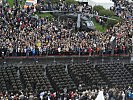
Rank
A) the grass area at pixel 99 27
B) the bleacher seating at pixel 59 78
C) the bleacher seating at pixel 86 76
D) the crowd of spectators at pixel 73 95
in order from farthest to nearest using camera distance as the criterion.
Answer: the grass area at pixel 99 27 < the bleacher seating at pixel 86 76 < the bleacher seating at pixel 59 78 < the crowd of spectators at pixel 73 95

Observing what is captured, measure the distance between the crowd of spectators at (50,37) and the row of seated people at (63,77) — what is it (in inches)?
135

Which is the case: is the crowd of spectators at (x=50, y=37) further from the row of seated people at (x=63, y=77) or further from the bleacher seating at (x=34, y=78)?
the bleacher seating at (x=34, y=78)

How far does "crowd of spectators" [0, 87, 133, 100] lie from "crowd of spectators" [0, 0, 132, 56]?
990 cm

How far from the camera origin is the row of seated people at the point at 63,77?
48.9 m

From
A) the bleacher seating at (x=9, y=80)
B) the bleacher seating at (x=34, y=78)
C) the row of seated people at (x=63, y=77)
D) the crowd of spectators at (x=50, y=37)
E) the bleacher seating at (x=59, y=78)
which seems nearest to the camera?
the bleacher seating at (x=9, y=80)

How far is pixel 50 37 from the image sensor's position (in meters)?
61.9

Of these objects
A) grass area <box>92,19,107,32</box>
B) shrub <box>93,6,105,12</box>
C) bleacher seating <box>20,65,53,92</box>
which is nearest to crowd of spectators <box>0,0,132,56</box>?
grass area <box>92,19,107,32</box>

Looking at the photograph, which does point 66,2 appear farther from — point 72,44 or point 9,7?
point 72,44

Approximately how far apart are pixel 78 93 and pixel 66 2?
3371 centimetres

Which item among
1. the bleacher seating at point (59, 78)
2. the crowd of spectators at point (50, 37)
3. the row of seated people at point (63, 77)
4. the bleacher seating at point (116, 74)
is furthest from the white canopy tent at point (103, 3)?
the bleacher seating at point (59, 78)

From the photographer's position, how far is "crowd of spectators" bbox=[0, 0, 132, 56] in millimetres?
57406

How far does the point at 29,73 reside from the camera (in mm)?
51125

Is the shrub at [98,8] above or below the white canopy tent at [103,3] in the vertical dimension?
below

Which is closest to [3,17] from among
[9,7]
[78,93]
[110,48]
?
[9,7]
